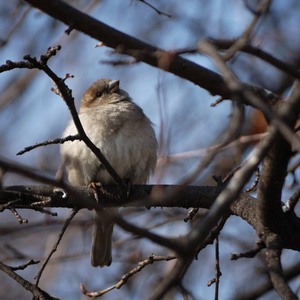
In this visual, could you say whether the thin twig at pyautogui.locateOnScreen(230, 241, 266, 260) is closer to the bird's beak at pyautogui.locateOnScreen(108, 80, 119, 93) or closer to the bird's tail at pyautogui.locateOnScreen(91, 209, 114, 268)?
the bird's tail at pyautogui.locateOnScreen(91, 209, 114, 268)

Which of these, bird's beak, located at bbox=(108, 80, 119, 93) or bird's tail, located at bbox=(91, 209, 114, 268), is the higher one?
bird's beak, located at bbox=(108, 80, 119, 93)

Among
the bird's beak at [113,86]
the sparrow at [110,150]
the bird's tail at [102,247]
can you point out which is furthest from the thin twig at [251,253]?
the bird's beak at [113,86]

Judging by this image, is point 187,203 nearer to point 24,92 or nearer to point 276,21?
point 276,21

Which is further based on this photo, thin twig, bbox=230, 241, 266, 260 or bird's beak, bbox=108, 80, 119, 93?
bird's beak, bbox=108, 80, 119, 93

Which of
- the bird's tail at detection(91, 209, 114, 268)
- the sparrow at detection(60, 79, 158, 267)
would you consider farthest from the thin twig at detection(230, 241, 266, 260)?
the bird's tail at detection(91, 209, 114, 268)

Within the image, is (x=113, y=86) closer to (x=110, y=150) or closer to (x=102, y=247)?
(x=110, y=150)

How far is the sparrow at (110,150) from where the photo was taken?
16.0 ft

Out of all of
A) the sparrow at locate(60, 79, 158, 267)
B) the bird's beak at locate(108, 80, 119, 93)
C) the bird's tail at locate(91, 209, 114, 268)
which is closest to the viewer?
the sparrow at locate(60, 79, 158, 267)

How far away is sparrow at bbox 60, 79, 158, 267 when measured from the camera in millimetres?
4891

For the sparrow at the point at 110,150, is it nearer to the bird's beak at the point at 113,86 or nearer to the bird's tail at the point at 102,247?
the bird's tail at the point at 102,247

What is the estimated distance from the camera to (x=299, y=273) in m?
5.12

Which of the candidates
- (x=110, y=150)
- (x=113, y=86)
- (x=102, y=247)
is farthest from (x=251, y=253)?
(x=113, y=86)

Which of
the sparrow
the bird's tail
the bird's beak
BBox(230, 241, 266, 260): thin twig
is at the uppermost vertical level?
the bird's beak

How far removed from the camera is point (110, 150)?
4.93 m
